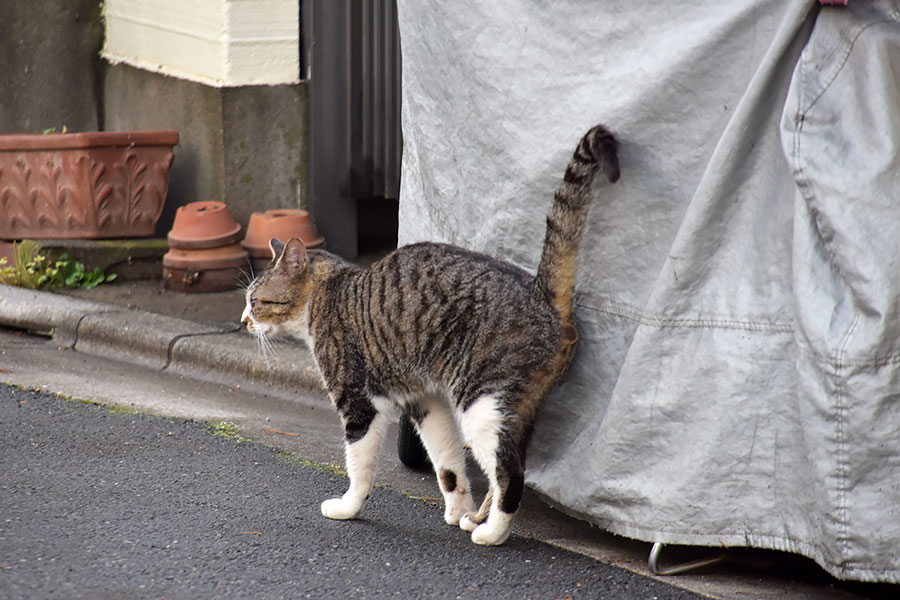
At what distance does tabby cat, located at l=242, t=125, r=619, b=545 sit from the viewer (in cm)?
333

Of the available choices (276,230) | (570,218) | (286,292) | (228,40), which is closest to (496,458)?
(570,218)

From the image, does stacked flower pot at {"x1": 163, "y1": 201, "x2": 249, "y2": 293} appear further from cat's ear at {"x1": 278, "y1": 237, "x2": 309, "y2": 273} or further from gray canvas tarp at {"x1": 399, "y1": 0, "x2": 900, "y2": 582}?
gray canvas tarp at {"x1": 399, "y1": 0, "x2": 900, "y2": 582}

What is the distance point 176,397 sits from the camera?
5.03 meters

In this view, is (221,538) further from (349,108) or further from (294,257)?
(349,108)

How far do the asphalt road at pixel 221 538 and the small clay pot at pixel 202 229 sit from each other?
1991 mm

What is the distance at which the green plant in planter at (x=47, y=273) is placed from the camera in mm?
6379

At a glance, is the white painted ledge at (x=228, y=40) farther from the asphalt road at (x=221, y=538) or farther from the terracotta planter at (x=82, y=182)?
the asphalt road at (x=221, y=538)

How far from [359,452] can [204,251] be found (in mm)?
2906

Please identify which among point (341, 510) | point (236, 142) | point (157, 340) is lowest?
point (157, 340)

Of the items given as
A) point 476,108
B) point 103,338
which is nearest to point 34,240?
point 103,338

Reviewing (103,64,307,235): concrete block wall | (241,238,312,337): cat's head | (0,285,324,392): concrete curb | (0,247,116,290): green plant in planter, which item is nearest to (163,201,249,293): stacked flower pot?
(103,64,307,235): concrete block wall

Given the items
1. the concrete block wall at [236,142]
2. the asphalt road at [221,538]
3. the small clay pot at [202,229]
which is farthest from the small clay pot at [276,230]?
the asphalt road at [221,538]

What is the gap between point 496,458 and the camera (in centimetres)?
335

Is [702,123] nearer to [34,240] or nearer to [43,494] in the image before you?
[43,494]
